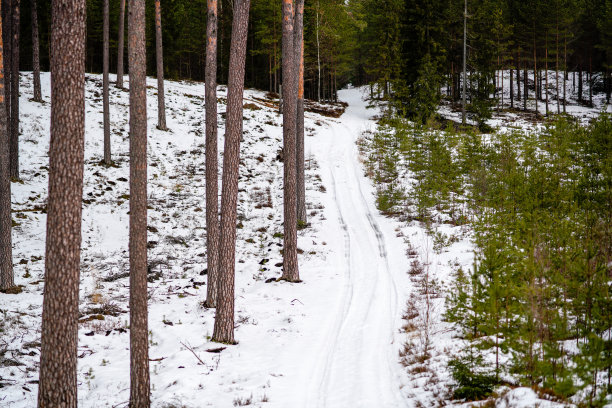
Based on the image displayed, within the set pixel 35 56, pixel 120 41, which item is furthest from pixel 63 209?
pixel 35 56

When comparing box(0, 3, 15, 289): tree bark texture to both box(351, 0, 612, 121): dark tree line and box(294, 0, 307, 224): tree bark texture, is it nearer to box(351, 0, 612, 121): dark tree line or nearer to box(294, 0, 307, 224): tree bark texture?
box(294, 0, 307, 224): tree bark texture

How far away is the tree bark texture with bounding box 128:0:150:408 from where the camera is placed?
6074 millimetres

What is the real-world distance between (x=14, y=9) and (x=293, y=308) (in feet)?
61.5

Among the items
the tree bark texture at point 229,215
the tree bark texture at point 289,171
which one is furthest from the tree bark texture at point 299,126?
the tree bark texture at point 229,215

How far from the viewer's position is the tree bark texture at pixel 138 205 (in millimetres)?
6074

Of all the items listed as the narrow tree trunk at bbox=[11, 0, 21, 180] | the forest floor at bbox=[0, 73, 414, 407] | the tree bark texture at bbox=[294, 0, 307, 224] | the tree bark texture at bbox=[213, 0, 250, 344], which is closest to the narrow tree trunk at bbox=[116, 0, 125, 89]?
the forest floor at bbox=[0, 73, 414, 407]

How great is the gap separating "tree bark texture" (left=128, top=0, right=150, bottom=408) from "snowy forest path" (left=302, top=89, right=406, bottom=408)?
288cm

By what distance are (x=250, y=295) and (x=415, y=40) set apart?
31120 millimetres

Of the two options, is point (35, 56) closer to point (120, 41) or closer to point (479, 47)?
point (120, 41)

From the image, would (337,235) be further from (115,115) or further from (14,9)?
(115,115)

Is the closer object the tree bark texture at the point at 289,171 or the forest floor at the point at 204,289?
the forest floor at the point at 204,289

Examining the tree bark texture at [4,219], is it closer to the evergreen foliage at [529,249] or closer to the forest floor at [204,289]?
the forest floor at [204,289]

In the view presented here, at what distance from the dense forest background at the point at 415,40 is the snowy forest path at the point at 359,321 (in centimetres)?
1480

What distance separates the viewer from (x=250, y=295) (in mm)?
11312
